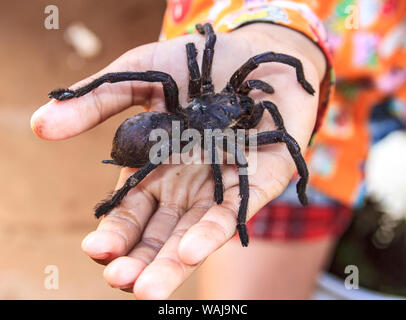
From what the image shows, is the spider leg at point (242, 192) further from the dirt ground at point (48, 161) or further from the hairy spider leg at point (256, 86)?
the dirt ground at point (48, 161)

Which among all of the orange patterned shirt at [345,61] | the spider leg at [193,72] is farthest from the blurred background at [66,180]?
the spider leg at [193,72]

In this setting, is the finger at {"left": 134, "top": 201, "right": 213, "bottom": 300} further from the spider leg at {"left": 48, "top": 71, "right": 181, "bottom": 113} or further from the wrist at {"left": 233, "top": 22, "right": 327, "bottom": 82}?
the wrist at {"left": 233, "top": 22, "right": 327, "bottom": 82}

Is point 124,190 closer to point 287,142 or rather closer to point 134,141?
point 134,141

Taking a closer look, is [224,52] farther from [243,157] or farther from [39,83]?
[39,83]

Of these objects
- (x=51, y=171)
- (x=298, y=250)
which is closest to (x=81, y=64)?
(x=51, y=171)

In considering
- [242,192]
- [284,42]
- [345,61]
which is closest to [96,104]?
[242,192]

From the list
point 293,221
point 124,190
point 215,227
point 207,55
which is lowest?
point 293,221

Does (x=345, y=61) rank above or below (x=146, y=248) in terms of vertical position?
above

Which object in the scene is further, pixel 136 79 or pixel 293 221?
pixel 293 221

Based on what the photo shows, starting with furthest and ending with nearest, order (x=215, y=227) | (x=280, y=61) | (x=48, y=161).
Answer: (x=48, y=161)
(x=280, y=61)
(x=215, y=227)
